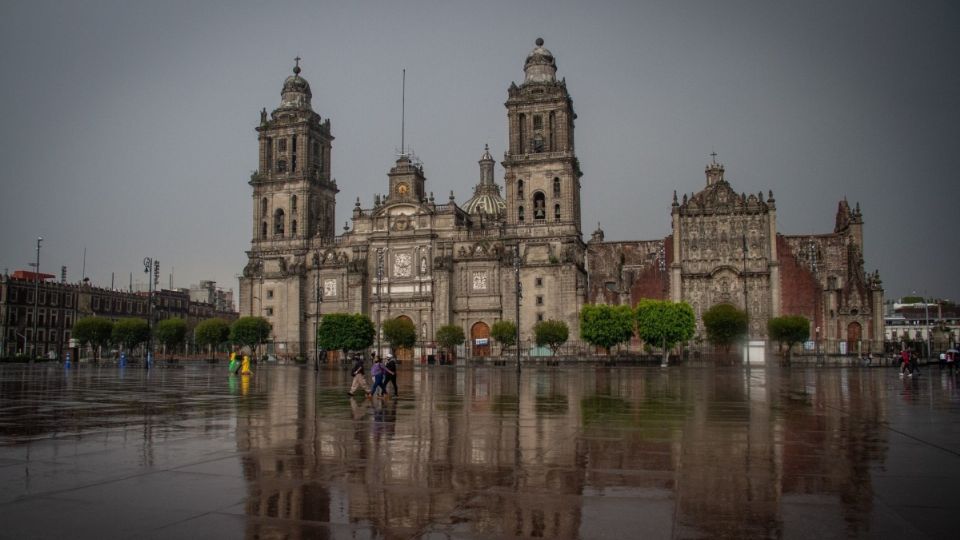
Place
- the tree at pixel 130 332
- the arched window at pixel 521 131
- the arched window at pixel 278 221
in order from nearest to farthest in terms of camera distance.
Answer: the arched window at pixel 521 131
the arched window at pixel 278 221
the tree at pixel 130 332

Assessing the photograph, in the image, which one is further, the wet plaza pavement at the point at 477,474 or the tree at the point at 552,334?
the tree at the point at 552,334

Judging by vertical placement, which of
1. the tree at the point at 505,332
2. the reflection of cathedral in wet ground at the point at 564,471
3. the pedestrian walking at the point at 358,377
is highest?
the tree at the point at 505,332

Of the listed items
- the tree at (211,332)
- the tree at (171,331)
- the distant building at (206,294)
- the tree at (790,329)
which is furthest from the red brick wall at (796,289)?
the distant building at (206,294)

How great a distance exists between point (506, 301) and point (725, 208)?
21.8m

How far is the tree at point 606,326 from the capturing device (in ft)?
201

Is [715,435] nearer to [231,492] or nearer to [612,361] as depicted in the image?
[231,492]

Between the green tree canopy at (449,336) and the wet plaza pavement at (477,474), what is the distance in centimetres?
5239

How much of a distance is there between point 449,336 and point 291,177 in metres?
25.1

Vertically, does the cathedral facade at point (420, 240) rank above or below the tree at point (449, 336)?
above

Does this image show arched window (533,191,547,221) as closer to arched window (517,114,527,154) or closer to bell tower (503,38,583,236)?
bell tower (503,38,583,236)

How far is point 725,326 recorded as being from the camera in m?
64.1

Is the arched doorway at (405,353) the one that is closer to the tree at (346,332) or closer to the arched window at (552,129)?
the tree at (346,332)

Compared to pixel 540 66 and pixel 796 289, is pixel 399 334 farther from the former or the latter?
pixel 796 289

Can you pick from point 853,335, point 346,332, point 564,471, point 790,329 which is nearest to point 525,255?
point 346,332
